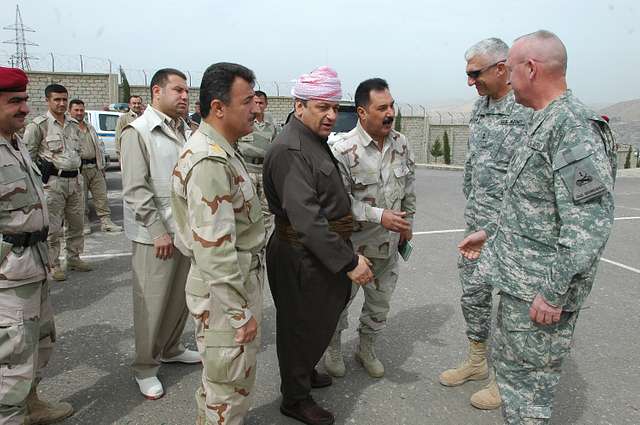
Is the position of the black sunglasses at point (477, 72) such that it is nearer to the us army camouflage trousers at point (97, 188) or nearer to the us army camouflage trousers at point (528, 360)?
the us army camouflage trousers at point (528, 360)

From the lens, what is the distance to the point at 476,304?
3.06 metres

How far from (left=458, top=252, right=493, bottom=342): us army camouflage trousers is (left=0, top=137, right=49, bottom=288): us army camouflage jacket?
99.6 inches

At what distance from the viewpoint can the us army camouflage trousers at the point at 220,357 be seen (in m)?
1.97

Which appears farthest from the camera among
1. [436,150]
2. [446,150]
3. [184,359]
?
[436,150]

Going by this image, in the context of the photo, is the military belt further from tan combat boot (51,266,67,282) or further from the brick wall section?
the brick wall section

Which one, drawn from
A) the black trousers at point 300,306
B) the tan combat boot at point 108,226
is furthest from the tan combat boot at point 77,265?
the black trousers at point 300,306

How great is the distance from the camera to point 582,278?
6.10 feet

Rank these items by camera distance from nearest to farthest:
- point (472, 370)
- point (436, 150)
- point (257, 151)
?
point (472, 370)
point (257, 151)
point (436, 150)

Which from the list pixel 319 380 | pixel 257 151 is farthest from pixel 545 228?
pixel 257 151

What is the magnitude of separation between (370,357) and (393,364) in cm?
24

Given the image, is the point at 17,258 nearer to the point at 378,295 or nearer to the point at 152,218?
the point at 152,218

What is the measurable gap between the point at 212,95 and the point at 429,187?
10.9 m

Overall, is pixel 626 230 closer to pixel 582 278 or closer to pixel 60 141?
pixel 582 278

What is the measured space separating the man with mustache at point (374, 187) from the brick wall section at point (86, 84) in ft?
61.3
